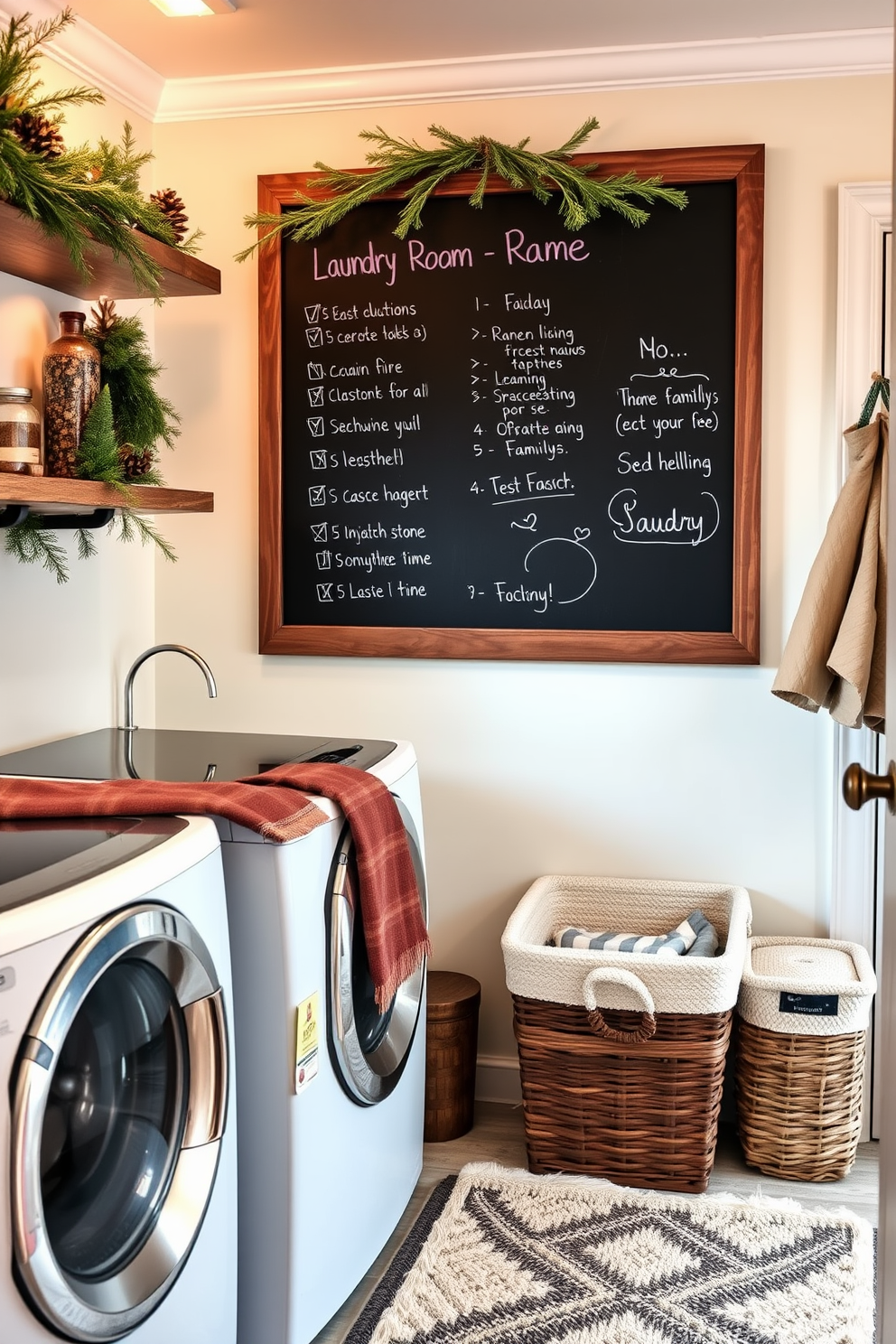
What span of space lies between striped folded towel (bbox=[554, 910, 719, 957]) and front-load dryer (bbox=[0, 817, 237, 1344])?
3.52 ft

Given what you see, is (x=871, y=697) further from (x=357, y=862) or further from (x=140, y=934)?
(x=140, y=934)

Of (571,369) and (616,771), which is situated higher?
(571,369)

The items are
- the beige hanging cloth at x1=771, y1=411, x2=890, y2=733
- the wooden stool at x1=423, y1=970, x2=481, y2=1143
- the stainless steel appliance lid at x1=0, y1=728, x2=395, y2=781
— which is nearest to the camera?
the stainless steel appliance lid at x1=0, y1=728, x2=395, y2=781

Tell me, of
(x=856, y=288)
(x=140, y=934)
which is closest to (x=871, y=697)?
(x=856, y=288)

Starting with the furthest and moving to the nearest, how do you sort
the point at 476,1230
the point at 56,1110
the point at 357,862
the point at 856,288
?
1. the point at 856,288
2. the point at 476,1230
3. the point at 357,862
4. the point at 56,1110

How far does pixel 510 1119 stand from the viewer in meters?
2.84

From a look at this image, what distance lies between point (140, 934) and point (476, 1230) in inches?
47.8

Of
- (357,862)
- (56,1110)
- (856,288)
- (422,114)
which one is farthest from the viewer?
(422,114)

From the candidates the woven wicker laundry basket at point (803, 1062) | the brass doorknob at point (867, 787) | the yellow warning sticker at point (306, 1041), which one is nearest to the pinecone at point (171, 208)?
the yellow warning sticker at point (306, 1041)

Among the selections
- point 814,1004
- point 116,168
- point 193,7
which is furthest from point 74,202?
point 814,1004

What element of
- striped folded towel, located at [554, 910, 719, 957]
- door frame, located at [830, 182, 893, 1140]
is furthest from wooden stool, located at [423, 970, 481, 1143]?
door frame, located at [830, 182, 893, 1140]

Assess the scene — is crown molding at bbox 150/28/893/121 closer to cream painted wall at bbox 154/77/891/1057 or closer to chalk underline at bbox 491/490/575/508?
cream painted wall at bbox 154/77/891/1057

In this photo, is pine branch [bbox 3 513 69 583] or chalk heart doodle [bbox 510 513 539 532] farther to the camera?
chalk heart doodle [bbox 510 513 539 532]

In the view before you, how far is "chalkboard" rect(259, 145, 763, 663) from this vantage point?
271 centimetres
